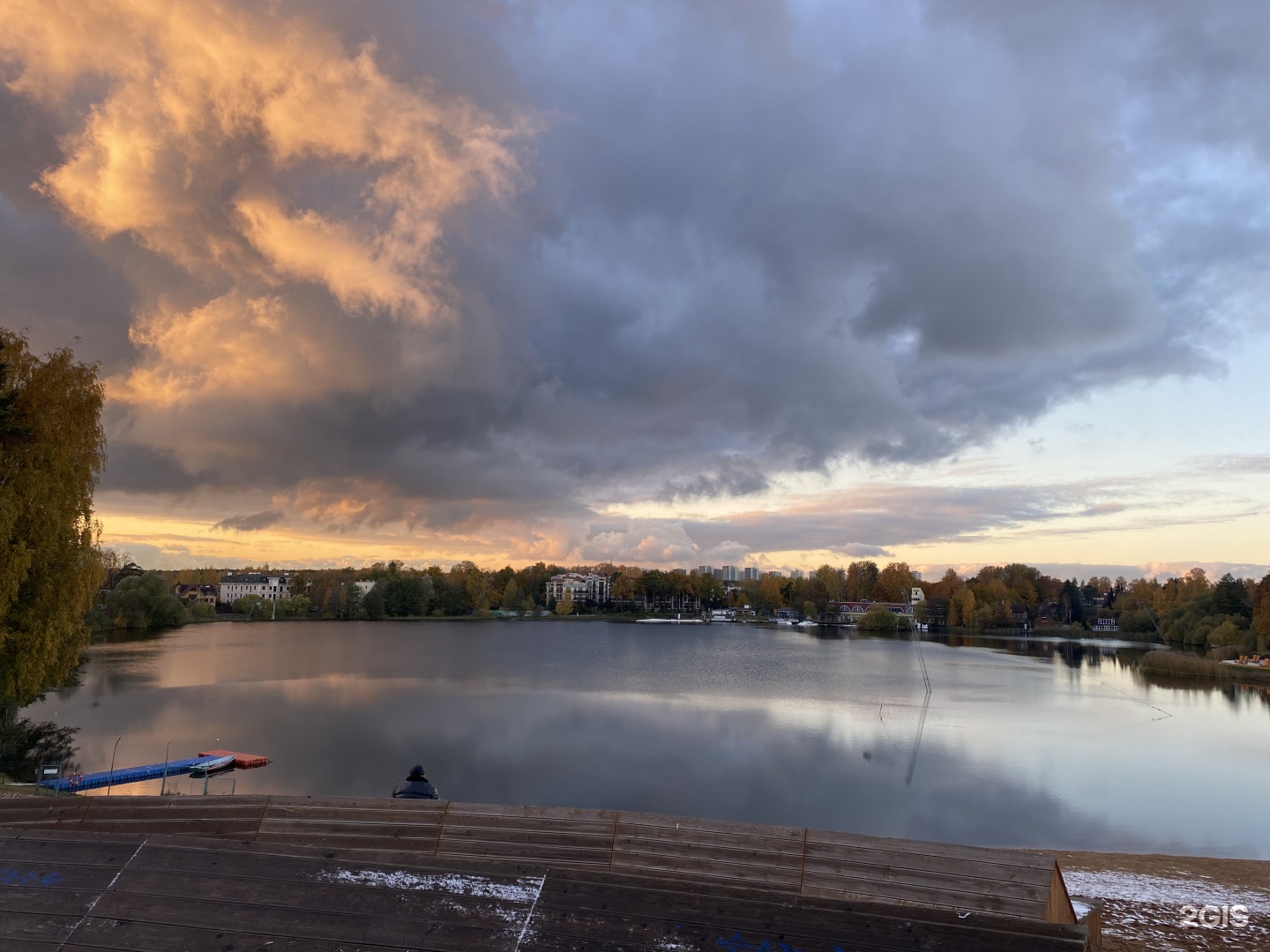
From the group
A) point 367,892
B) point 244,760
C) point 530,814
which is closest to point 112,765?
point 244,760

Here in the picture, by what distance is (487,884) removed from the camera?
4.70 m

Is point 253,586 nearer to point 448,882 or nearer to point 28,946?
point 28,946

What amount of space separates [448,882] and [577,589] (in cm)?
18393

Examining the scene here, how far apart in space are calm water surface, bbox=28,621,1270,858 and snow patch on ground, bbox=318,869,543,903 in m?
16.1

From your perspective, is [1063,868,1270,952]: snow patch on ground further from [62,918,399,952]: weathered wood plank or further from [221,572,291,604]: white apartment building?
[221,572,291,604]: white apartment building

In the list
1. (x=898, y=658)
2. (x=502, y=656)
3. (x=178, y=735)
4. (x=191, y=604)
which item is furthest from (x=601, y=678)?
(x=191, y=604)

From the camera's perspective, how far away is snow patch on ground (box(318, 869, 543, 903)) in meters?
4.59

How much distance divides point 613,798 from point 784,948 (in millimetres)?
18343

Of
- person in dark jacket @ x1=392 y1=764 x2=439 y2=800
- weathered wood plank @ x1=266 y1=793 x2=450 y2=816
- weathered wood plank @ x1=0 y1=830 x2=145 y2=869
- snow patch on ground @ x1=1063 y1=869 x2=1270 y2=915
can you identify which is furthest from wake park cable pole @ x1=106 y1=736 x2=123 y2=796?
snow patch on ground @ x1=1063 y1=869 x2=1270 y2=915

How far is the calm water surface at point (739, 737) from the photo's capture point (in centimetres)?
2109

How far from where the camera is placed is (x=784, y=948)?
4.07 m

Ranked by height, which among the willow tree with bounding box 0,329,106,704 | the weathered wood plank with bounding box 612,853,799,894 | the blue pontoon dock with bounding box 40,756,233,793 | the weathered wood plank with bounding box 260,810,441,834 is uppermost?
the willow tree with bounding box 0,329,106,704

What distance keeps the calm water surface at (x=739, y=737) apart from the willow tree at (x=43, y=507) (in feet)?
18.3

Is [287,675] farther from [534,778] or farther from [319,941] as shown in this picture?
[319,941]
